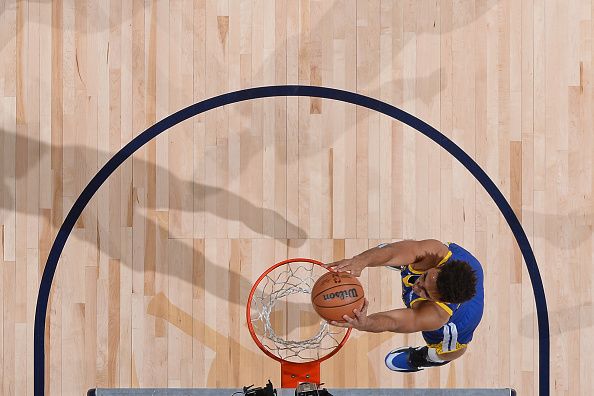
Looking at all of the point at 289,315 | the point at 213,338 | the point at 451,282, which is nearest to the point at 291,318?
the point at 289,315

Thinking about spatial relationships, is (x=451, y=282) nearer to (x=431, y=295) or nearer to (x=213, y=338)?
(x=431, y=295)

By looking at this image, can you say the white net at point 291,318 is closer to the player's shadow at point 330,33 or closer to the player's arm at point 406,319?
the player's arm at point 406,319

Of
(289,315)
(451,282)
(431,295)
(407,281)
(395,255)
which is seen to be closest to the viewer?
(451,282)

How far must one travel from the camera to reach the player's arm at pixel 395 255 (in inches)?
144

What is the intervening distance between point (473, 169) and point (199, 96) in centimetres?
177

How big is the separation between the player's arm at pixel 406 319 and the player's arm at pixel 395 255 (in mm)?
219

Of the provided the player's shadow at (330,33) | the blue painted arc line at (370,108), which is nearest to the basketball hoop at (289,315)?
the player's shadow at (330,33)

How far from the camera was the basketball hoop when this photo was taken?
A: 4.18 meters

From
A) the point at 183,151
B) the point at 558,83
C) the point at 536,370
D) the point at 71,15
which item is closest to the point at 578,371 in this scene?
the point at 536,370

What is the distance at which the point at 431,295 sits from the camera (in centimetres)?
357

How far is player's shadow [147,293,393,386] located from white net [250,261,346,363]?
0.12 m

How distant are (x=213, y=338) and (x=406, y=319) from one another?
1308 millimetres

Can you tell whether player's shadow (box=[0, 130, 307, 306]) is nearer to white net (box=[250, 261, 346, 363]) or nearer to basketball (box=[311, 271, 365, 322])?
white net (box=[250, 261, 346, 363])

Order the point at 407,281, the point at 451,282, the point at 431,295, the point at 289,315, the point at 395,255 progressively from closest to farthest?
the point at 451,282 → the point at 431,295 → the point at 395,255 → the point at 407,281 → the point at 289,315
